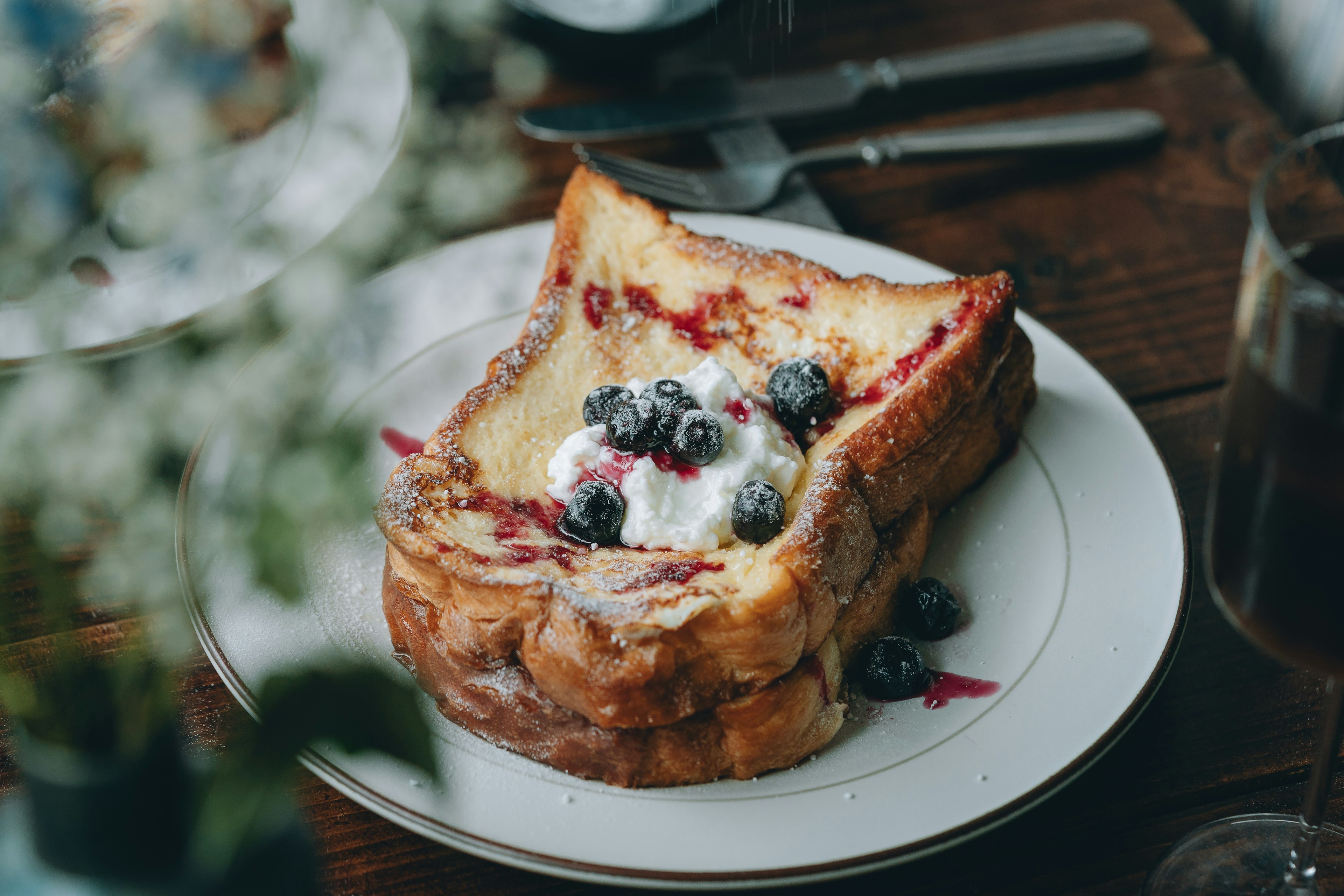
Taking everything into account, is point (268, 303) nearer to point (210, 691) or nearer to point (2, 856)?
point (210, 691)

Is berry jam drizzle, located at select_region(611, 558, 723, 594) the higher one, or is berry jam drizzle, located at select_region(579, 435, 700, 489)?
berry jam drizzle, located at select_region(579, 435, 700, 489)

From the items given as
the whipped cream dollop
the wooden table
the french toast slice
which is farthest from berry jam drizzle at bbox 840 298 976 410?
the wooden table

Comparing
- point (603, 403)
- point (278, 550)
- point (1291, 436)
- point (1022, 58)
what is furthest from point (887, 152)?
point (278, 550)

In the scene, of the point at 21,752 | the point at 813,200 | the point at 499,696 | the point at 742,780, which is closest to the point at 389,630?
the point at 499,696

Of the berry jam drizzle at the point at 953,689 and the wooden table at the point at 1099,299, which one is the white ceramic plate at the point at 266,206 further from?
the berry jam drizzle at the point at 953,689

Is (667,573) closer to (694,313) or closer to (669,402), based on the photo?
(669,402)

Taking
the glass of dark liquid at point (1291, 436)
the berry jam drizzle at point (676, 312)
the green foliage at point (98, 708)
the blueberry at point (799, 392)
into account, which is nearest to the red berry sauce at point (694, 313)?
the berry jam drizzle at point (676, 312)

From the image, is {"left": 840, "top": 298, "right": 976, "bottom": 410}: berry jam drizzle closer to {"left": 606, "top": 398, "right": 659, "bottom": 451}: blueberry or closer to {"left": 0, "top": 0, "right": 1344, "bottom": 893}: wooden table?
{"left": 606, "top": 398, "right": 659, "bottom": 451}: blueberry
